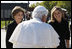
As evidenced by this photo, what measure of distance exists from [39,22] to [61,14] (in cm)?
174

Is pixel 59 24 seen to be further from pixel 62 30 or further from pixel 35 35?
pixel 35 35

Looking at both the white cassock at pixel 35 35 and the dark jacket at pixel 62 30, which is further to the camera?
the dark jacket at pixel 62 30

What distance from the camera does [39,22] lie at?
332cm

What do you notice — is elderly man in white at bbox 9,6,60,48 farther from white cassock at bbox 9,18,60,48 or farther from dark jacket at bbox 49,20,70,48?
dark jacket at bbox 49,20,70,48

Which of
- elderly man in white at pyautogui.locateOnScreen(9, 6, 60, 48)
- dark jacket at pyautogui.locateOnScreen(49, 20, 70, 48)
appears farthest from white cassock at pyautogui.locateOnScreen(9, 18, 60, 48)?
dark jacket at pyautogui.locateOnScreen(49, 20, 70, 48)

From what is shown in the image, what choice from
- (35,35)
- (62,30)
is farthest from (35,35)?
(62,30)

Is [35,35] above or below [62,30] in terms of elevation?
above

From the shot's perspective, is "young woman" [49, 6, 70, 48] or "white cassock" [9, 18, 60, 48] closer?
"white cassock" [9, 18, 60, 48]

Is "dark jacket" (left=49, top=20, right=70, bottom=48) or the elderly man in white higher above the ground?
the elderly man in white

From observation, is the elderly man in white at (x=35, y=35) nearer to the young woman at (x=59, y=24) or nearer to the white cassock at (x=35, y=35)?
the white cassock at (x=35, y=35)

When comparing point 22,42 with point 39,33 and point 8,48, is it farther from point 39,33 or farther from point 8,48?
point 8,48

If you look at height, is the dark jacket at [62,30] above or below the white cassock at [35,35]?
below

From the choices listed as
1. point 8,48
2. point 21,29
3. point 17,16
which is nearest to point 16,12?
point 17,16

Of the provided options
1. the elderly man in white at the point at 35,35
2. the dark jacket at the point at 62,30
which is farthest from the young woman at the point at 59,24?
the elderly man in white at the point at 35,35
